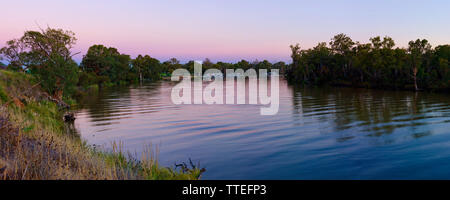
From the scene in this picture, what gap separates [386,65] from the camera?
197ft

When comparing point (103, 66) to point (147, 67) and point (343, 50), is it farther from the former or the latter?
point (343, 50)

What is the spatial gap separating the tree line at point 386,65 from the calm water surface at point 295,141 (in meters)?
28.2

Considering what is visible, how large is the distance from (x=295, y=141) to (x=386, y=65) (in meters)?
52.7

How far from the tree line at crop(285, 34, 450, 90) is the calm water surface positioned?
28181mm

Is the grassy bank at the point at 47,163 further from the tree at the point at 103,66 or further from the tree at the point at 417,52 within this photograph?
the tree at the point at 103,66

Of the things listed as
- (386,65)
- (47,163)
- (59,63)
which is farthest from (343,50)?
(47,163)

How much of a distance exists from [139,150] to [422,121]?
786 inches

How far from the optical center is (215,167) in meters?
12.4

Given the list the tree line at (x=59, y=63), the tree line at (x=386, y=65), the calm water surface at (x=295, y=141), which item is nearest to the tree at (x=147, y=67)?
the tree line at (x=59, y=63)

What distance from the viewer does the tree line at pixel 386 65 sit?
165 feet

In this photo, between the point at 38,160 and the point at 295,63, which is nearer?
the point at 38,160

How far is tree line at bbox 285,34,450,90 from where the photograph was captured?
50.3 meters

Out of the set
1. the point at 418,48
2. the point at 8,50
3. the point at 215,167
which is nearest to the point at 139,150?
the point at 215,167
